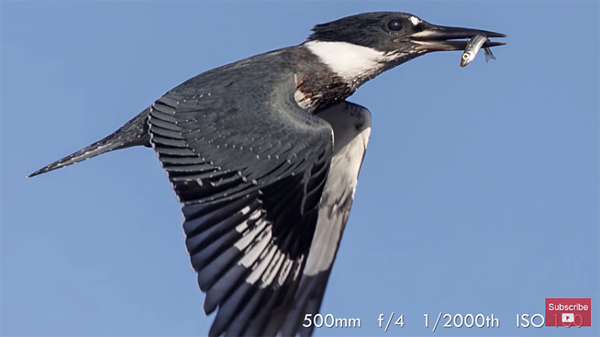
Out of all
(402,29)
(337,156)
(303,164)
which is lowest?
(303,164)

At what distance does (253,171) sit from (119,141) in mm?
1108

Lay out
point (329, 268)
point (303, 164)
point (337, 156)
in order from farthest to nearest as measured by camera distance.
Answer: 1. point (337, 156)
2. point (329, 268)
3. point (303, 164)

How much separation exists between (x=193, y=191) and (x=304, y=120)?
2.14 ft

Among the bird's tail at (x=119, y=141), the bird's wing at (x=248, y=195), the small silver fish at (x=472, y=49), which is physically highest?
the small silver fish at (x=472, y=49)

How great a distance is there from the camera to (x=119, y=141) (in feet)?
21.0

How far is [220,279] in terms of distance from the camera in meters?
5.72

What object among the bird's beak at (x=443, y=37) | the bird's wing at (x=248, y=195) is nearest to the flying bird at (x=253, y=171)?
the bird's wing at (x=248, y=195)

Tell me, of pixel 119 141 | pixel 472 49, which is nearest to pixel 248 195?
pixel 119 141

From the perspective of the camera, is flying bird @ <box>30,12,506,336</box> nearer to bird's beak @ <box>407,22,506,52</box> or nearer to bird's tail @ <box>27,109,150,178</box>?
bird's tail @ <box>27,109,150,178</box>

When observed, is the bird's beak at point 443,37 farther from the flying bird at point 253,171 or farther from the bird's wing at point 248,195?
the bird's wing at point 248,195

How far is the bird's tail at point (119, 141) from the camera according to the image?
6.37 meters

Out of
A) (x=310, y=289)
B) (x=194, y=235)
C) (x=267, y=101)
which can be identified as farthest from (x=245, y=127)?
(x=310, y=289)

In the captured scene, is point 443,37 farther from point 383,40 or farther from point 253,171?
point 253,171

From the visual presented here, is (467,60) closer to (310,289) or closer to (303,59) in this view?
(303,59)
